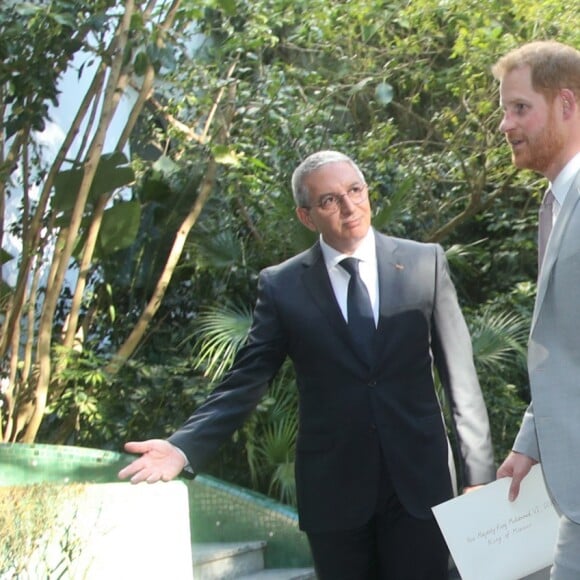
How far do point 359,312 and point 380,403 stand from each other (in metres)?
0.31

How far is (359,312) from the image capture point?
11.5 ft

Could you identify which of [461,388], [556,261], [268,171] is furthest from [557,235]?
[268,171]

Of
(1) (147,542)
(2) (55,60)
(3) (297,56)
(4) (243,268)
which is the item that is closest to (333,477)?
(1) (147,542)

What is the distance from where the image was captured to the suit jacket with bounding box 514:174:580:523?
8.13ft

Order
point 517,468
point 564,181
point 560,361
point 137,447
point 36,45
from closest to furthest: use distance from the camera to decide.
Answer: point 560,361 < point 564,181 < point 517,468 < point 137,447 < point 36,45

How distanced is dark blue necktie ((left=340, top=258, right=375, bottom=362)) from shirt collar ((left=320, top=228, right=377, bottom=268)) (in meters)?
0.02

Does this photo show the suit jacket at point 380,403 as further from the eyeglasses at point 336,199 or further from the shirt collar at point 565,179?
the shirt collar at point 565,179

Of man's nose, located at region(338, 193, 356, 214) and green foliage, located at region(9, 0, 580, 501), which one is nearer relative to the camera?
man's nose, located at region(338, 193, 356, 214)

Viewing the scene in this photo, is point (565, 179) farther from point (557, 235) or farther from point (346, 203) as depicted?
point (346, 203)

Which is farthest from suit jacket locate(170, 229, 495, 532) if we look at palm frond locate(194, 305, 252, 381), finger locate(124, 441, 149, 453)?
palm frond locate(194, 305, 252, 381)

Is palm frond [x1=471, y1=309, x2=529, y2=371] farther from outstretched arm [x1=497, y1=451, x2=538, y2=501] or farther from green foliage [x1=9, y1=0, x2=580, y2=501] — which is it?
outstretched arm [x1=497, y1=451, x2=538, y2=501]

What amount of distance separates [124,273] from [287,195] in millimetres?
1635

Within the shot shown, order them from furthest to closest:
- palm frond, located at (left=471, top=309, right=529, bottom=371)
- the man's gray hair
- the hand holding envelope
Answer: palm frond, located at (left=471, top=309, right=529, bottom=371) → the man's gray hair → the hand holding envelope

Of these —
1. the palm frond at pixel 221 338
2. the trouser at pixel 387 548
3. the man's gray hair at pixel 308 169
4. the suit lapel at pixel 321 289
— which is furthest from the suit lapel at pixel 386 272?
the palm frond at pixel 221 338
